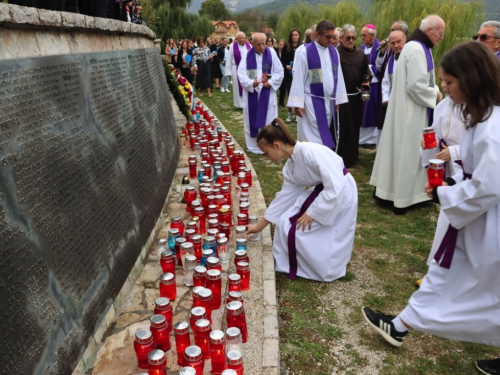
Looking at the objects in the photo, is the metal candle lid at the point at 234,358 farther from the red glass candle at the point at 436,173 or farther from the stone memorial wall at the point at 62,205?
the red glass candle at the point at 436,173

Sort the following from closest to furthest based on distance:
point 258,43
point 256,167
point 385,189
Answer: point 385,189
point 256,167
point 258,43

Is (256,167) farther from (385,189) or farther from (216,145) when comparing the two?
(385,189)

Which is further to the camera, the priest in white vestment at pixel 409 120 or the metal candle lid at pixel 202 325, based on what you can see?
the priest in white vestment at pixel 409 120

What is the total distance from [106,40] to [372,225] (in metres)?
3.71

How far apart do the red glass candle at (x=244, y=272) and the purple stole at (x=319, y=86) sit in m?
3.59

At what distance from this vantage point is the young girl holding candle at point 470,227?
7.53ft

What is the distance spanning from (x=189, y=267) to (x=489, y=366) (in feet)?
7.69

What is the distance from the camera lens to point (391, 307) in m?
3.54

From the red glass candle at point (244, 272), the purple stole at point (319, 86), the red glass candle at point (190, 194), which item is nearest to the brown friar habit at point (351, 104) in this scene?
the purple stole at point (319, 86)

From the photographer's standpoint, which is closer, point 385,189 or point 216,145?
point 385,189

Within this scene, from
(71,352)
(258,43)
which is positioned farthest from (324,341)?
(258,43)

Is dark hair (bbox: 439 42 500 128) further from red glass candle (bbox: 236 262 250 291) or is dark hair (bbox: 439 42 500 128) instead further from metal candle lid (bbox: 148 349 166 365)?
metal candle lid (bbox: 148 349 166 365)

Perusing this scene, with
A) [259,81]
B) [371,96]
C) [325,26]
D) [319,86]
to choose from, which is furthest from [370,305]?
[371,96]

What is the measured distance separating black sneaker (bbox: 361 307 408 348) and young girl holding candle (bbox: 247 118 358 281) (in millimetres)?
787
